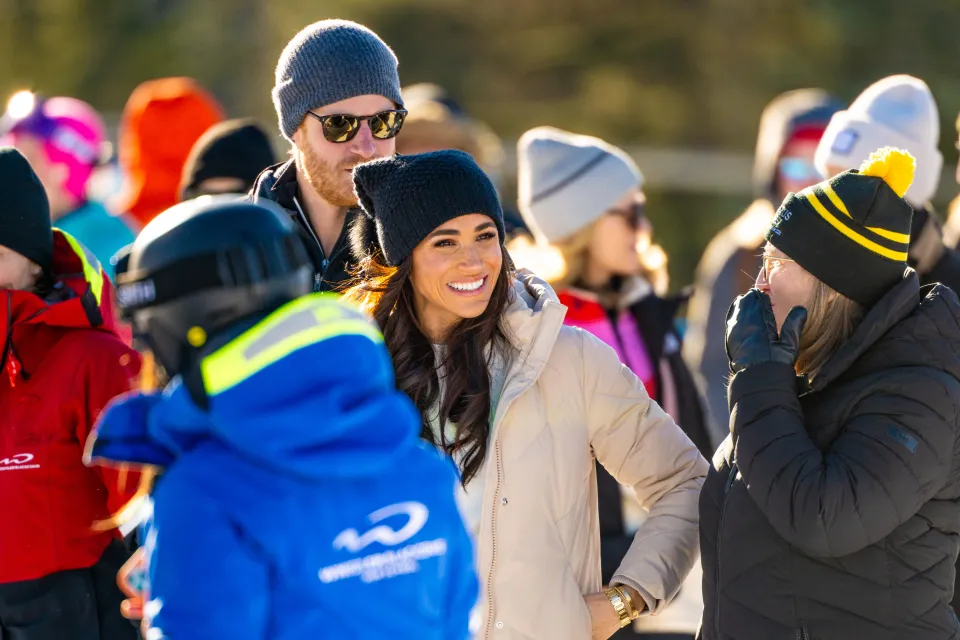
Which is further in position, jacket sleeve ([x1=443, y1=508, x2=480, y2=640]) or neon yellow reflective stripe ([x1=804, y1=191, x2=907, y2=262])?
neon yellow reflective stripe ([x1=804, y1=191, x2=907, y2=262])

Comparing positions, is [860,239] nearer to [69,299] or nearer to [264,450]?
[264,450]

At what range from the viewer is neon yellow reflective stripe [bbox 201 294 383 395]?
202 cm

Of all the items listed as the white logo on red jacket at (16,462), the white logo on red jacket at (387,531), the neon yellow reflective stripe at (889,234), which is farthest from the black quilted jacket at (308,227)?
the white logo on red jacket at (387,531)

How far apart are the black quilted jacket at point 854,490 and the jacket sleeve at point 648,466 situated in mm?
210

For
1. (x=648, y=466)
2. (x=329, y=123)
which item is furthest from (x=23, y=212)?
(x=648, y=466)

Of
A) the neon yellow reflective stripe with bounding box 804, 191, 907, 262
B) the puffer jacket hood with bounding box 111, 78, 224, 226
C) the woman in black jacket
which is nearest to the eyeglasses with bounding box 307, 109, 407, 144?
the woman in black jacket

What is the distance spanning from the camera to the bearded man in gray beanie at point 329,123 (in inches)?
148

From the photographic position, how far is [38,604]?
11.1 ft

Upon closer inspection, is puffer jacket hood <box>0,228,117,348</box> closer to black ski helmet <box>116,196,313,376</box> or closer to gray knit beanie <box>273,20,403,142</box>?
gray knit beanie <box>273,20,403,142</box>

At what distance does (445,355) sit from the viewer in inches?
130

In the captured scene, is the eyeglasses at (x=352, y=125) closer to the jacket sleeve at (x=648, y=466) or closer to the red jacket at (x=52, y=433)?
the red jacket at (x=52, y=433)

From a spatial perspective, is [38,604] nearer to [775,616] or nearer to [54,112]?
[775,616]

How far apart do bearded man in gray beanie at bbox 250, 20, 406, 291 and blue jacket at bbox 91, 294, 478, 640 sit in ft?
5.28

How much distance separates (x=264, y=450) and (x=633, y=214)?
132 inches
